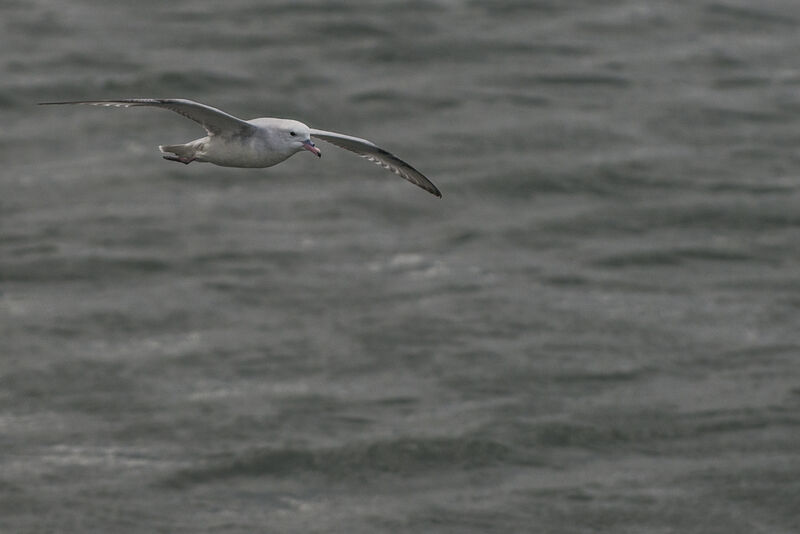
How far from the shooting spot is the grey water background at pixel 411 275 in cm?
11100

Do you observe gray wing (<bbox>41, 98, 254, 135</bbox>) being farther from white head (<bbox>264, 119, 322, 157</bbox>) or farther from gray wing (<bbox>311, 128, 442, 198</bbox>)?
gray wing (<bbox>311, 128, 442, 198</bbox>)

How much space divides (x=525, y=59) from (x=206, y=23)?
27.3 meters

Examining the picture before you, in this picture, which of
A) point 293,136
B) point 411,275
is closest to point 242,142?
point 293,136

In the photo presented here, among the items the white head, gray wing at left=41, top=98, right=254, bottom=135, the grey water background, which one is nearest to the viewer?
→ gray wing at left=41, top=98, right=254, bottom=135

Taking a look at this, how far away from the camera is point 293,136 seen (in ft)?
67.3

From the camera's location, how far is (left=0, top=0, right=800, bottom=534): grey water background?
364 ft

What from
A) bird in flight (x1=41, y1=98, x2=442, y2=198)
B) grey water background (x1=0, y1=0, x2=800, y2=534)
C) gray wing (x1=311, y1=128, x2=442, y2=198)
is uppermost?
bird in flight (x1=41, y1=98, x2=442, y2=198)

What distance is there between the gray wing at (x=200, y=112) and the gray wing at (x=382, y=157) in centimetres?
153

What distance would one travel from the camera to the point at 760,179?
5074 inches

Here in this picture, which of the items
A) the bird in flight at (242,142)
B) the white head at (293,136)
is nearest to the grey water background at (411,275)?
the bird in flight at (242,142)

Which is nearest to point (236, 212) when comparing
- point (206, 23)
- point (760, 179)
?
point (206, 23)

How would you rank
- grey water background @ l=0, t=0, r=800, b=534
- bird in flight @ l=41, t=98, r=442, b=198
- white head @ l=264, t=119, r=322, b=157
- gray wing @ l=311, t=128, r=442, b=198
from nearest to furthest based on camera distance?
1. bird in flight @ l=41, t=98, r=442, b=198
2. white head @ l=264, t=119, r=322, b=157
3. gray wing @ l=311, t=128, r=442, b=198
4. grey water background @ l=0, t=0, r=800, b=534

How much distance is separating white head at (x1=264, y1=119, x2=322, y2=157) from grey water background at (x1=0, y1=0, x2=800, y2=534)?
288ft

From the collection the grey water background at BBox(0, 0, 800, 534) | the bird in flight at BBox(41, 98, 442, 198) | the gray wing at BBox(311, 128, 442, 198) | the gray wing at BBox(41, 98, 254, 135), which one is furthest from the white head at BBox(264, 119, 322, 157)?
the grey water background at BBox(0, 0, 800, 534)
